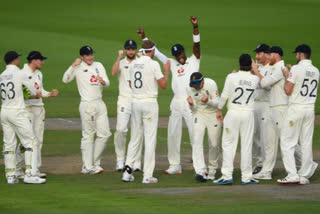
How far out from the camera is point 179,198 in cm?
1254

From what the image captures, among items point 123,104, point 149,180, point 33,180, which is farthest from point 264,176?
point 33,180

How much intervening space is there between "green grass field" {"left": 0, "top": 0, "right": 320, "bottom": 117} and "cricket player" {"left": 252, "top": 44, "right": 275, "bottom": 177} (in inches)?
688

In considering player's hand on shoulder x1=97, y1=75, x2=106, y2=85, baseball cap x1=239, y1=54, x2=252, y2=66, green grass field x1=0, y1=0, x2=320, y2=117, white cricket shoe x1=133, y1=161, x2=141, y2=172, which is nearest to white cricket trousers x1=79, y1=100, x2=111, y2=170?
player's hand on shoulder x1=97, y1=75, x2=106, y2=85

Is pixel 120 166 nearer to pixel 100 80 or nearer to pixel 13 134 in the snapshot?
pixel 100 80

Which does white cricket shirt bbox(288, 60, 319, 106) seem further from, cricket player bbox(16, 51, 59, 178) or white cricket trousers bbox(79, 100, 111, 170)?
cricket player bbox(16, 51, 59, 178)

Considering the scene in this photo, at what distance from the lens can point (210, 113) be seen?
1433 cm

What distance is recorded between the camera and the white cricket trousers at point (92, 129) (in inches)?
604

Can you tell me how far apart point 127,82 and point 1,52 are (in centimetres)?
2379

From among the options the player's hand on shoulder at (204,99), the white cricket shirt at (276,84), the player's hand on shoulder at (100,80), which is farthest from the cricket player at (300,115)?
the player's hand on shoulder at (100,80)

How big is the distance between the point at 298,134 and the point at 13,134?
5.08 metres

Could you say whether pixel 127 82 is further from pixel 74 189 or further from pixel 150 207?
pixel 150 207

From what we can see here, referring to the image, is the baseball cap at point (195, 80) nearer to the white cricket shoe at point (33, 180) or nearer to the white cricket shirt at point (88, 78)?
the white cricket shirt at point (88, 78)

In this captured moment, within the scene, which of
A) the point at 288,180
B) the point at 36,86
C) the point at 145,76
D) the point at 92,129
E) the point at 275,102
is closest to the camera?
the point at 288,180

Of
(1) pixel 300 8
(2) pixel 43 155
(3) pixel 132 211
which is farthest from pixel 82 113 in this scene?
(1) pixel 300 8
